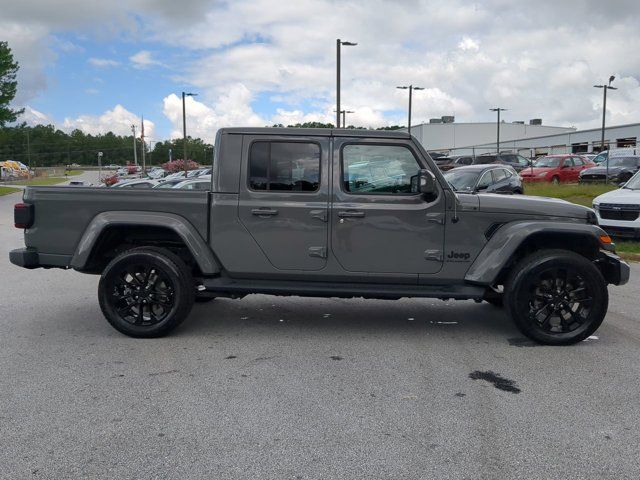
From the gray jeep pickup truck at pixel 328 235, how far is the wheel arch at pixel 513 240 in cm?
1

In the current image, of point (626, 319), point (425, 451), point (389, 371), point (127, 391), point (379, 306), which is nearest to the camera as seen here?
point (425, 451)

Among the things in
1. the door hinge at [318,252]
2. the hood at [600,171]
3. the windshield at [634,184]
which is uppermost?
the hood at [600,171]

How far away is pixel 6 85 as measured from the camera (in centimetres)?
3659

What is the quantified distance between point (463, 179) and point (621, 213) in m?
4.73

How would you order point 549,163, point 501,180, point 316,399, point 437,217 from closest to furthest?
point 316,399 → point 437,217 → point 501,180 → point 549,163

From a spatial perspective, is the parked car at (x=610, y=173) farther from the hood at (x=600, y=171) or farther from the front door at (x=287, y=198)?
the front door at (x=287, y=198)

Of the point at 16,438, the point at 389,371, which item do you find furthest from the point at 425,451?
the point at 16,438

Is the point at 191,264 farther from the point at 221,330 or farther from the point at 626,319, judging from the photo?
the point at 626,319

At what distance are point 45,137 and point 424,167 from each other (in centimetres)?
14972

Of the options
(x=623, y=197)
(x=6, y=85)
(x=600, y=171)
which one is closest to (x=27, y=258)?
(x=623, y=197)

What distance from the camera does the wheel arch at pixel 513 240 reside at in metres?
5.14

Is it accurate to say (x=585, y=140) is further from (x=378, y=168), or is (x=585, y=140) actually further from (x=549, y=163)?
(x=378, y=168)

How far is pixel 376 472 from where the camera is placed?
3.09 meters

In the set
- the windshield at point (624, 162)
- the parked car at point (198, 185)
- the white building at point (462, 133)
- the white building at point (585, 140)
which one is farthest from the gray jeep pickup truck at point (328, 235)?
the white building at point (462, 133)
